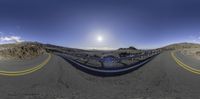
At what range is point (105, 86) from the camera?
60.4 ft

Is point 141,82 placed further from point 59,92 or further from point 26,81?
point 26,81

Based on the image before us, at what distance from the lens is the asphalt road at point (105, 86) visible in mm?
14586

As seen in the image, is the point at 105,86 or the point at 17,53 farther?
the point at 17,53

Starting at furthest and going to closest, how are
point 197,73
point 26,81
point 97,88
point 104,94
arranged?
point 197,73, point 26,81, point 97,88, point 104,94

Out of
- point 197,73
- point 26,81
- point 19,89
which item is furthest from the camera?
point 197,73

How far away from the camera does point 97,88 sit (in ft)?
57.5

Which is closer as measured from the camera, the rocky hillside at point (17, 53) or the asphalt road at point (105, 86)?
the asphalt road at point (105, 86)

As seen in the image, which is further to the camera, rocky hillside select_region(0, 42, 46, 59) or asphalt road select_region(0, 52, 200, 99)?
rocky hillside select_region(0, 42, 46, 59)

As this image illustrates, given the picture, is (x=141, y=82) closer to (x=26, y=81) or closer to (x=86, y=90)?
(x=86, y=90)

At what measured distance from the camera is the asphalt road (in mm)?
14586

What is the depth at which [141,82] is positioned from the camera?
778 inches

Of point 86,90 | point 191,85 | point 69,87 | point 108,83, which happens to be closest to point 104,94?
point 86,90

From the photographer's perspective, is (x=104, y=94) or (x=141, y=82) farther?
(x=141, y=82)

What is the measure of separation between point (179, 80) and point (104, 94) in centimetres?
729
